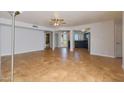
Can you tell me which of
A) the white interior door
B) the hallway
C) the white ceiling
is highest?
the white ceiling

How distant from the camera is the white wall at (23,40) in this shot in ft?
26.1

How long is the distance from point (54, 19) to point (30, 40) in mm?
4596

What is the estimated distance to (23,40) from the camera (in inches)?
372

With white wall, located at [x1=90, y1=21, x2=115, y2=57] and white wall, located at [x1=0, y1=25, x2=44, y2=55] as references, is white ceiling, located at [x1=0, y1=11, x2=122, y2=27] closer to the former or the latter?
white wall, located at [x1=90, y1=21, x2=115, y2=57]

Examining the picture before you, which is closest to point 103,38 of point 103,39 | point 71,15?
point 103,39

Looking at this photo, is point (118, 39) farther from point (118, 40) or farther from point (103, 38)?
point (103, 38)

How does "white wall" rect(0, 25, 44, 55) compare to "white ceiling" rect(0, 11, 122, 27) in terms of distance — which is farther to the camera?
"white wall" rect(0, 25, 44, 55)

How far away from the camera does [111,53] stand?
732 centimetres

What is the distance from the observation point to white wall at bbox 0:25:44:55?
7969 mm

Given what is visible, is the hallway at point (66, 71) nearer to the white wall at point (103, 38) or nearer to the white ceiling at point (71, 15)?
the white wall at point (103, 38)

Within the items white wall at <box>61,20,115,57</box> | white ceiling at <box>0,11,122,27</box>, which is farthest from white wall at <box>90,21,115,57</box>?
white ceiling at <box>0,11,122,27</box>
